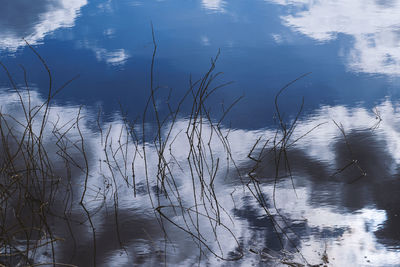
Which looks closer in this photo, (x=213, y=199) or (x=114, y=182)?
(x=213, y=199)

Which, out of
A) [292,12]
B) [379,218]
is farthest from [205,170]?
[292,12]

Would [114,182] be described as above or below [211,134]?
below

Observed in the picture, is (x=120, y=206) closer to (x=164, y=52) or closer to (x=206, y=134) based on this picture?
(x=206, y=134)

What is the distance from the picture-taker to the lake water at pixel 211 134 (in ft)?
7.49

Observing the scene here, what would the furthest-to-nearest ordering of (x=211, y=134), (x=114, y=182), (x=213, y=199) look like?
(x=211, y=134), (x=114, y=182), (x=213, y=199)

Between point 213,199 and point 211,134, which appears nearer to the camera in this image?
point 213,199

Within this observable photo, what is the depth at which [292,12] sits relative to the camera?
5828mm

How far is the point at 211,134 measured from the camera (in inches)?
117

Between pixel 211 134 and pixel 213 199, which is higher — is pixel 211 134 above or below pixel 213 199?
above

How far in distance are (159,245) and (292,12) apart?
13.8 feet

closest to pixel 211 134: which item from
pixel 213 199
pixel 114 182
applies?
pixel 213 199

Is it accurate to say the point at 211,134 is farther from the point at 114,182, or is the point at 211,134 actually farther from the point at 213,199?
the point at 114,182

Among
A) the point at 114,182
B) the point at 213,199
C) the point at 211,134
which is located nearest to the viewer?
the point at 213,199

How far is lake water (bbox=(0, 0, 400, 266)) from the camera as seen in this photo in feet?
7.49
